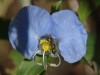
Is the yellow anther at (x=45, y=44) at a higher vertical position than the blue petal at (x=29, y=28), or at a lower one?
lower

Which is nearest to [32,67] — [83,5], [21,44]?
[21,44]

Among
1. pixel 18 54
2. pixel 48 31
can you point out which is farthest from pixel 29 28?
pixel 18 54

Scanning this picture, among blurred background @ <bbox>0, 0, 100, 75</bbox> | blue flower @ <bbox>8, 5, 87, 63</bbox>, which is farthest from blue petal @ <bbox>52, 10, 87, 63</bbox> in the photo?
blurred background @ <bbox>0, 0, 100, 75</bbox>

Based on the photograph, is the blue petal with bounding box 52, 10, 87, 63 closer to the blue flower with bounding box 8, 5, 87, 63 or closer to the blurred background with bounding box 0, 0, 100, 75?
the blue flower with bounding box 8, 5, 87, 63

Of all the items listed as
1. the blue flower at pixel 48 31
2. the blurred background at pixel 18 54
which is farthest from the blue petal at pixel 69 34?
the blurred background at pixel 18 54

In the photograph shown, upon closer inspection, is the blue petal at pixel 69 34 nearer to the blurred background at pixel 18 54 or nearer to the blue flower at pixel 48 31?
the blue flower at pixel 48 31

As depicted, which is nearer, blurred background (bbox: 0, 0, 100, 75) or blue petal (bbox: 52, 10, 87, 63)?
blue petal (bbox: 52, 10, 87, 63)

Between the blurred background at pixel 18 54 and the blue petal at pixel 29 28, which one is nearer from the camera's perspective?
the blue petal at pixel 29 28
